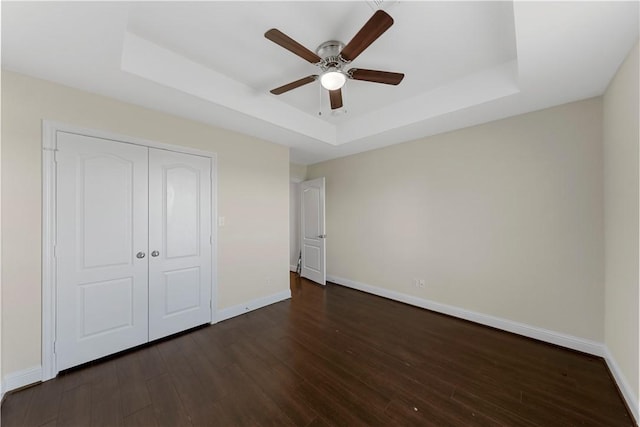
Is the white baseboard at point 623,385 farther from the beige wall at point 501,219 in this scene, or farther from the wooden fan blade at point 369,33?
the wooden fan blade at point 369,33

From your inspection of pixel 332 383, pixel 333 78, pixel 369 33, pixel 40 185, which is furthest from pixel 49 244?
pixel 369 33

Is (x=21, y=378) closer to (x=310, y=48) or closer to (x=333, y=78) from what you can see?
(x=333, y=78)

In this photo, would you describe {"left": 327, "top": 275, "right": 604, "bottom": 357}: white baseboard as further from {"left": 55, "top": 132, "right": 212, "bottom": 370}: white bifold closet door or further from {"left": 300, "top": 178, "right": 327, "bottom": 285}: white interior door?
{"left": 55, "top": 132, "right": 212, "bottom": 370}: white bifold closet door

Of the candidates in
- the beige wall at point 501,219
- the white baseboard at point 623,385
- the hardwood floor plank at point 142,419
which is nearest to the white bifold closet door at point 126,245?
the hardwood floor plank at point 142,419

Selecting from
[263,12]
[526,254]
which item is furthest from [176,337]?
[526,254]

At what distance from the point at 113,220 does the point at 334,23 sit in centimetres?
270

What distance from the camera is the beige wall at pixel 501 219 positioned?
2391mm

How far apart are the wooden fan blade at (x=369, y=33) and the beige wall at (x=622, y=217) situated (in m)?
1.76

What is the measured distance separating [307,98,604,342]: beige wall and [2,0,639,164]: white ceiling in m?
0.39

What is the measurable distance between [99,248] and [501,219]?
4.38 metres

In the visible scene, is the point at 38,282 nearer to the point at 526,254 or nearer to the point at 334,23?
the point at 334,23

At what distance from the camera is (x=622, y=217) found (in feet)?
6.16

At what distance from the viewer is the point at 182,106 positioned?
→ 251 cm

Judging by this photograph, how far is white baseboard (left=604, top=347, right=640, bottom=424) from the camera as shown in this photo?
1.61 meters
